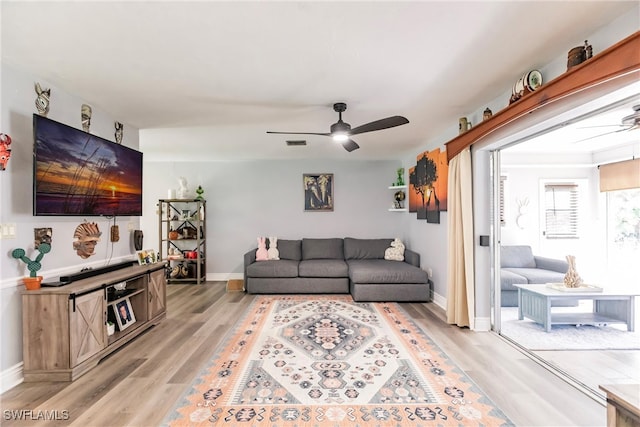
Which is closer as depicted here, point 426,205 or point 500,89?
point 500,89

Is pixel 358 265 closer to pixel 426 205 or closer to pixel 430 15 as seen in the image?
pixel 426 205

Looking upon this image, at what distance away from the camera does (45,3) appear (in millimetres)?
1646

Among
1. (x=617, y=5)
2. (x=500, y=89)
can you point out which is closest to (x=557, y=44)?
(x=617, y=5)

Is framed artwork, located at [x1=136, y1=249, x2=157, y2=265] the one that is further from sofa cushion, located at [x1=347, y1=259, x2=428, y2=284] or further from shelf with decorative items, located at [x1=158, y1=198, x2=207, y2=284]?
sofa cushion, located at [x1=347, y1=259, x2=428, y2=284]

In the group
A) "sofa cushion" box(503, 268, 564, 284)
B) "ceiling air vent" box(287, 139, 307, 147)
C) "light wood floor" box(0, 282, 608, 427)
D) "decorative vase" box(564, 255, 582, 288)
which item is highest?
"ceiling air vent" box(287, 139, 307, 147)

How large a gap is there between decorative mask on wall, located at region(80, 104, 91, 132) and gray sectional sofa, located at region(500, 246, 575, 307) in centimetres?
553

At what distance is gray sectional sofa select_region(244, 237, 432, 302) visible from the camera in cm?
452

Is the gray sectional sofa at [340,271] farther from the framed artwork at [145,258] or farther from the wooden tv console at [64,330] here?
the wooden tv console at [64,330]

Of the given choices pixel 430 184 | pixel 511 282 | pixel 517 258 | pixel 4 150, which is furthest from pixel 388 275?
pixel 4 150

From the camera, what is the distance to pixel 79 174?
109 inches

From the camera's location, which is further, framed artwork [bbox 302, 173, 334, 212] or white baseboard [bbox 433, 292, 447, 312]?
framed artwork [bbox 302, 173, 334, 212]

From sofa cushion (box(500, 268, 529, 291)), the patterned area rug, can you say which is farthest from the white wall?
sofa cushion (box(500, 268, 529, 291))

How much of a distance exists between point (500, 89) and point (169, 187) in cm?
606

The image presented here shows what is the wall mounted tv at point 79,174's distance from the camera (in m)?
2.40
